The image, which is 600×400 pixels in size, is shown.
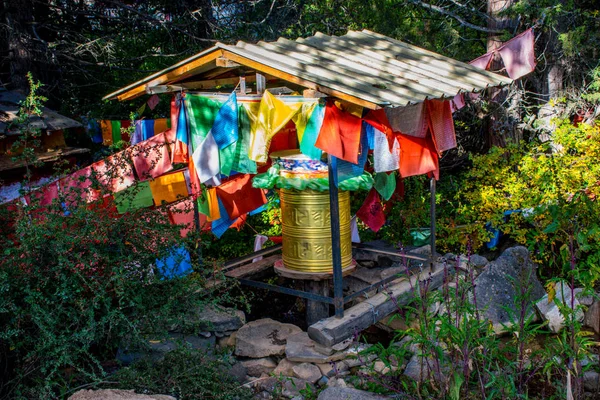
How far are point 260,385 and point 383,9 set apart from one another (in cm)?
645

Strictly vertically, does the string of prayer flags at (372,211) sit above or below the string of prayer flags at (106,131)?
below

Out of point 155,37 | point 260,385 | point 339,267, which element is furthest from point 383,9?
point 260,385

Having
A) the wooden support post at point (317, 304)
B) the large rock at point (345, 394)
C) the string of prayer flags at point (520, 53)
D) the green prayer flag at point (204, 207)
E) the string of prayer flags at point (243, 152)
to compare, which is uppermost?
the string of prayer flags at point (520, 53)

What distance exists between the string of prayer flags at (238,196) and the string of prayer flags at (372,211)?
1225 millimetres

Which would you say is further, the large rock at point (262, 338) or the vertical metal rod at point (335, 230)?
the large rock at point (262, 338)

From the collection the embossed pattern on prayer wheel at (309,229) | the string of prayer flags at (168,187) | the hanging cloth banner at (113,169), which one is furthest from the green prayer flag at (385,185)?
the hanging cloth banner at (113,169)

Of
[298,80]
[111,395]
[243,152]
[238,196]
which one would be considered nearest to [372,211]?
[238,196]

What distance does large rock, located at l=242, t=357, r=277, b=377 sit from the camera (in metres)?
5.49

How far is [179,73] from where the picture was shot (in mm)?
5547

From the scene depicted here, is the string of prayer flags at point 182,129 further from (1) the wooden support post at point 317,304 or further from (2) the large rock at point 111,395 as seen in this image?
(2) the large rock at point 111,395

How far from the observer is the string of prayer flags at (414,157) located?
5.56 metres

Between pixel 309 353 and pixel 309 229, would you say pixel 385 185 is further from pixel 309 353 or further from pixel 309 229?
pixel 309 353

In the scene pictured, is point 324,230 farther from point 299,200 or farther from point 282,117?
point 282,117

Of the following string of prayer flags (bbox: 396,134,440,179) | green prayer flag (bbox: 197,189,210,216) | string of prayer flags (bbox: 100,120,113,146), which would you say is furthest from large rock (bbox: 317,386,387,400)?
string of prayer flags (bbox: 100,120,113,146)
